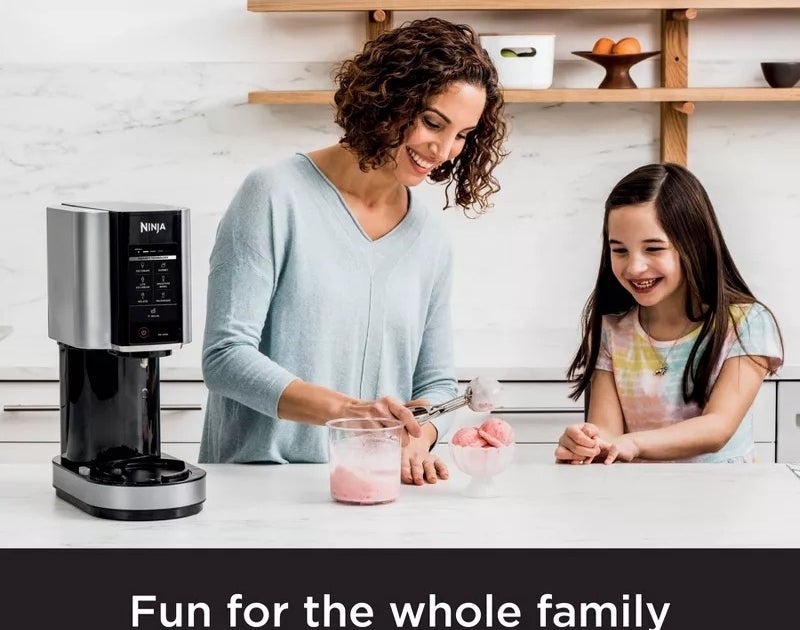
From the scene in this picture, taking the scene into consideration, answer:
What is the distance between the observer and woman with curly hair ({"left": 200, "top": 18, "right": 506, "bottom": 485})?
1.78 meters

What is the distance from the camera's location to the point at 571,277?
347 cm

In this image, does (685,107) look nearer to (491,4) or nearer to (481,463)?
(491,4)

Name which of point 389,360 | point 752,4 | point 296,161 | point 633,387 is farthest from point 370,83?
point 752,4

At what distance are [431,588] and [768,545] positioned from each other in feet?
1.34

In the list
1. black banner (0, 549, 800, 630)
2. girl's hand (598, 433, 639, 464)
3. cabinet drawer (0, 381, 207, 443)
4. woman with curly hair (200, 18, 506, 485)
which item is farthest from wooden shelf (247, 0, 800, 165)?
black banner (0, 549, 800, 630)

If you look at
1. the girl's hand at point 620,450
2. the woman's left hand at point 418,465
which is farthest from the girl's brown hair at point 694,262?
the woman's left hand at point 418,465

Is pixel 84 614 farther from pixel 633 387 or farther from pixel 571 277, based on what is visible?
pixel 571 277

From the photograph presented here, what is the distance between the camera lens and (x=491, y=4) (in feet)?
10.3

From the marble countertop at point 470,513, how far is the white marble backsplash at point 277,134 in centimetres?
162

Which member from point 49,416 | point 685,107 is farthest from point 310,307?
point 685,107

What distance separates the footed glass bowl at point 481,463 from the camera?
1.59 metres

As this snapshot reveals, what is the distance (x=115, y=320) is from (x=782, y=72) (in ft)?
7.54

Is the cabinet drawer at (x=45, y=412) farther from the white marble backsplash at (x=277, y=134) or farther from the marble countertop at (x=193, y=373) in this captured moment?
the white marble backsplash at (x=277, y=134)

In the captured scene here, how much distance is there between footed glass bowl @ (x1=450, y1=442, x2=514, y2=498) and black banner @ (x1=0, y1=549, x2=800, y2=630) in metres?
0.27
